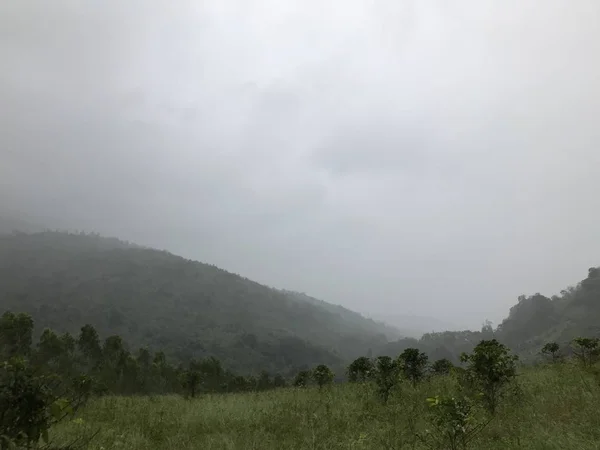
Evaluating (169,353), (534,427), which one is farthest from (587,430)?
(169,353)

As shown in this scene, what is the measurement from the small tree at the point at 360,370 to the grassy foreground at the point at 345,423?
3244mm

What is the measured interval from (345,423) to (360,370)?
26.6 ft

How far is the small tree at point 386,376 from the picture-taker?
530 inches

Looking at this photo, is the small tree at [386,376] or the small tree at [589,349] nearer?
the small tree at [386,376]

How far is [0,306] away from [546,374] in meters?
235

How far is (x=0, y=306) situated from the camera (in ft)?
592

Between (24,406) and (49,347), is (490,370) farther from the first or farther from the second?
(49,347)

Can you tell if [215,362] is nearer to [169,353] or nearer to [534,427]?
[534,427]

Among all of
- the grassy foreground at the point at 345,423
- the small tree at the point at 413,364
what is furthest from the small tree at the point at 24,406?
the small tree at the point at 413,364

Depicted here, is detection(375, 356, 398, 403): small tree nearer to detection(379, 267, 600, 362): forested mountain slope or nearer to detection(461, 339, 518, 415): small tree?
detection(461, 339, 518, 415): small tree

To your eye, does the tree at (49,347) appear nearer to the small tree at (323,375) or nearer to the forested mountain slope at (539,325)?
the small tree at (323,375)

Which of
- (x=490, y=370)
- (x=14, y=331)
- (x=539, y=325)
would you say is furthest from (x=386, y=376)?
(x=539, y=325)

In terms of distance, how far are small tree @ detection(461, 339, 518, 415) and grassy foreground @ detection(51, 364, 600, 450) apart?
476mm

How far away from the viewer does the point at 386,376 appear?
13.8m
